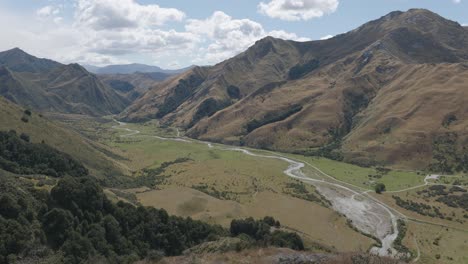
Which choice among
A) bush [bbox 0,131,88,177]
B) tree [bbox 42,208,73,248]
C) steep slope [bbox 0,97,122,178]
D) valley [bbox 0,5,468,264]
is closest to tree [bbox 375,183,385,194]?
valley [bbox 0,5,468,264]

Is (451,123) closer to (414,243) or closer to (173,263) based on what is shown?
(414,243)

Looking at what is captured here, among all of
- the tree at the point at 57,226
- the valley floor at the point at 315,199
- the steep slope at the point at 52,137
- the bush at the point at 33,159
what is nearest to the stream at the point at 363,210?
the valley floor at the point at 315,199

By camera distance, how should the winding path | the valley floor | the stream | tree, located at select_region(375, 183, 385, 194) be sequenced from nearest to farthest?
the valley floor
the stream
the winding path
tree, located at select_region(375, 183, 385, 194)

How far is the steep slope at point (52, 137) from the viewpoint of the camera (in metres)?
121

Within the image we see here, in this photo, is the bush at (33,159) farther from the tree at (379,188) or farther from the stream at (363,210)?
the tree at (379,188)

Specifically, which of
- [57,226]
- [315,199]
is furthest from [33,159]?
[315,199]

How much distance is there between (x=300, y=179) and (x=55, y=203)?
93.7 meters

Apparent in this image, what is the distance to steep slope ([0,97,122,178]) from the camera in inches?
4756

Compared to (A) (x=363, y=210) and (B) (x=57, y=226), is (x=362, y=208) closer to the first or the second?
(A) (x=363, y=210)

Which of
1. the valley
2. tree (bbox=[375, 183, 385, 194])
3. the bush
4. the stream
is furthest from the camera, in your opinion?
tree (bbox=[375, 183, 385, 194])

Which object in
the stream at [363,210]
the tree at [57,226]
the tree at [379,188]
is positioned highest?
the tree at [57,226]

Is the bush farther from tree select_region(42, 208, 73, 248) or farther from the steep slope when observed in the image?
tree select_region(42, 208, 73, 248)

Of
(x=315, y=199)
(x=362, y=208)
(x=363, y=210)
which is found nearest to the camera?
(x=363, y=210)

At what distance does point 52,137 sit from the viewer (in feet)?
433
